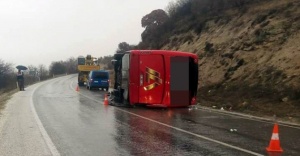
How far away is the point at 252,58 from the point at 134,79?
10.1m

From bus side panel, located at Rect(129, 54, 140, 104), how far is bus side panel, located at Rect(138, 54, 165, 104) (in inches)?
6.7

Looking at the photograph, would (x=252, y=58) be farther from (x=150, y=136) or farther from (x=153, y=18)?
(x=153, y=18)

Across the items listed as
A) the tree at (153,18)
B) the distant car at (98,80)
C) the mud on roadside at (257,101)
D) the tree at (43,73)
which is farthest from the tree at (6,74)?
the mud on roadside at (257,101)

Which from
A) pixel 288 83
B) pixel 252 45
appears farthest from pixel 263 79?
pixel 252 45

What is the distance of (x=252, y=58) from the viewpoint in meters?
25.6

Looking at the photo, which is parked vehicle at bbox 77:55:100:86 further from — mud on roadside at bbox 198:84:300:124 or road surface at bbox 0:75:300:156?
road surface at bbox 0:75:300:156

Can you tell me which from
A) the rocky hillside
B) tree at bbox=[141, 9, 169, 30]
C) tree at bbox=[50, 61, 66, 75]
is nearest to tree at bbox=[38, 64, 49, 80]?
tree at bbox=[50, 61, 66, 75]

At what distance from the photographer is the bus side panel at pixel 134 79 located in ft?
60.9

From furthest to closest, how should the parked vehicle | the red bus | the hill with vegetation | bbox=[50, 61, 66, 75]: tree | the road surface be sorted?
bbox=[50, 61, 66, 75]: tree < the parked vehicle < the hill with vegetation < the red bus < the road surface

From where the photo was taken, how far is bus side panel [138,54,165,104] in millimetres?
18484

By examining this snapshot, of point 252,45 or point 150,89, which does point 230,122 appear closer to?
point 150,89

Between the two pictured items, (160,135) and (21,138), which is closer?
(21,138)

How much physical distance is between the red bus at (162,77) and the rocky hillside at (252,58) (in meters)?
2.55

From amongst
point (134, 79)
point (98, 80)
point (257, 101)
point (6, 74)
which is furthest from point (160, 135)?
point (6, 74)
